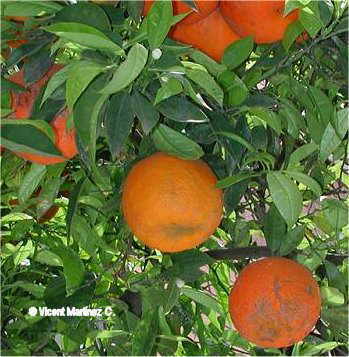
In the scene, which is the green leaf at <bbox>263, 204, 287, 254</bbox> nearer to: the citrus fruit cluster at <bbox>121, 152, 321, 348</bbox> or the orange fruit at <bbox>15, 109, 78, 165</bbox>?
the citrus fruit cluster at <bbox>121, 152, 321, 348</bbox>

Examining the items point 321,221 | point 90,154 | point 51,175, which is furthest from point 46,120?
point 321,221

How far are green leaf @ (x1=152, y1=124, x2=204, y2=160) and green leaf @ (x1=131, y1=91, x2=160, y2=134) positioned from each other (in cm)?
10

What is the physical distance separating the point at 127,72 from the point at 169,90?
0.07 metres

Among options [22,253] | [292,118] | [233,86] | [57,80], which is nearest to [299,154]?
[292,118]

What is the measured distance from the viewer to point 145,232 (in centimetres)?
83

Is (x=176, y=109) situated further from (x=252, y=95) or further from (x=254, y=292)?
(x=254, y=292)

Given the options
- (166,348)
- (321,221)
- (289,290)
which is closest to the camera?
(289,290)

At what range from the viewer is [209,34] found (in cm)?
83

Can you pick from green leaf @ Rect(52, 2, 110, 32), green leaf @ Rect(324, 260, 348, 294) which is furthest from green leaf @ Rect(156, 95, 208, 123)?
green leaf @ Rect(324, 260, 348, 294)

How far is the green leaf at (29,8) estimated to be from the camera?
0.72 m

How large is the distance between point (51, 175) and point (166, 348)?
0.99ft

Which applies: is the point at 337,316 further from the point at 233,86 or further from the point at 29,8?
the point at 29,8

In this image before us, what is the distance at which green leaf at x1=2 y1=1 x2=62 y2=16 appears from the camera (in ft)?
2.35

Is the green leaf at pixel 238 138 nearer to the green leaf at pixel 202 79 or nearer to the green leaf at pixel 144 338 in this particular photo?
the green leaf at pixel 202 79
